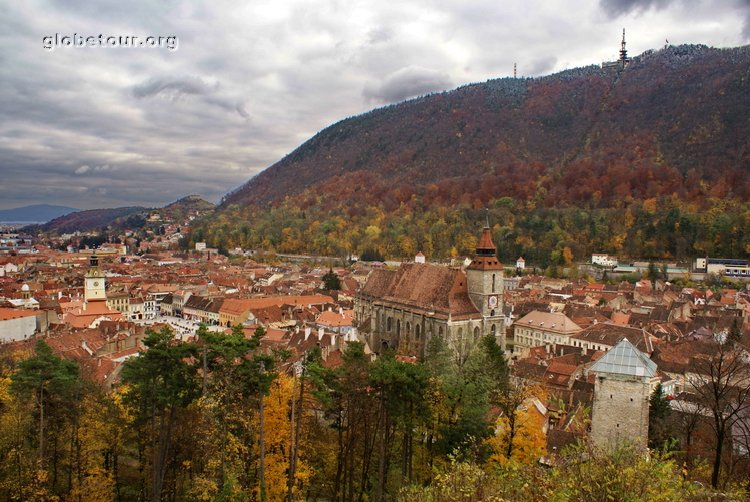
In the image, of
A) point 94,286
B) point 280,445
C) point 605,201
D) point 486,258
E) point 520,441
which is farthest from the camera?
point 605,201

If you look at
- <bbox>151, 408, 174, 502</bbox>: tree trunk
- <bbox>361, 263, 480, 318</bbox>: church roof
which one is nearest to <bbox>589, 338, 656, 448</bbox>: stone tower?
<bbox>151, 408, 174, 502</bbox>: tree trunk

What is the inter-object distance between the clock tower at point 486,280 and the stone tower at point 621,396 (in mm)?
25215

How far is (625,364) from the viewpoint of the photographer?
2045 centimetres

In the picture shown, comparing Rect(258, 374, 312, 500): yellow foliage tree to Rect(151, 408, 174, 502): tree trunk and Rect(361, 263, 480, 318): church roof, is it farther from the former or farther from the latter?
Rect(361, 263, 480, 318): church roof

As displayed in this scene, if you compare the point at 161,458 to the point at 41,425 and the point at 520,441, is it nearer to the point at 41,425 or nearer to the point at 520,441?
the point at 41,425

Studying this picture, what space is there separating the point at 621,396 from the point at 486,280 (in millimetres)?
25765

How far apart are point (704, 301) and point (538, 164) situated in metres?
114

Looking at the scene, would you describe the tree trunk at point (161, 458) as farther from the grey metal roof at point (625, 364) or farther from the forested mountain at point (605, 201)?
the forested mountain at point (605, 201)

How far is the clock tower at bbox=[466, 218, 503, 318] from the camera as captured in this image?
4605cm

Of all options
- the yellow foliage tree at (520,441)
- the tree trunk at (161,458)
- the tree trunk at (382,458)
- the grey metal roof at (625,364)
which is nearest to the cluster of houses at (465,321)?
the grey metal roof at (625,364)

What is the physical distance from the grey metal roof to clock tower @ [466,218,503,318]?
25.2 metres

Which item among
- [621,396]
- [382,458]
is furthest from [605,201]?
[382,458]

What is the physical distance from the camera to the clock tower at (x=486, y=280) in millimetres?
46050

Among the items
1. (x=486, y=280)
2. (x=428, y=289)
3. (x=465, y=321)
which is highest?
(x=486, y=280)
